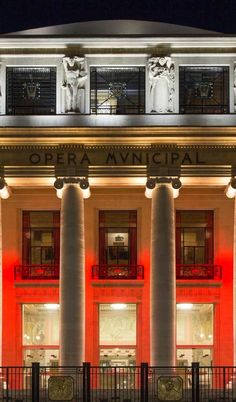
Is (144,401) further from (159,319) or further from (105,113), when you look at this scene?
(105,113)

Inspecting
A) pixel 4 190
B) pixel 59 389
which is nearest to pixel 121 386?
pixel 59 389

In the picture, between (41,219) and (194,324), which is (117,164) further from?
(194,324)

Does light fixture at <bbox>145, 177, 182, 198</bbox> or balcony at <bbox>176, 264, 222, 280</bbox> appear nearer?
light fixture at <bbox>145, 177, 182, 198</bbox>

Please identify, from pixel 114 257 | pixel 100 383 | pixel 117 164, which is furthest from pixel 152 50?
pixel 100 383

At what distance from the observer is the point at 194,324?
7112 cm

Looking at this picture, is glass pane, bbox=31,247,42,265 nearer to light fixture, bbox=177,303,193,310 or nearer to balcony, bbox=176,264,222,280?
balcony, bbox=176,264,222,280

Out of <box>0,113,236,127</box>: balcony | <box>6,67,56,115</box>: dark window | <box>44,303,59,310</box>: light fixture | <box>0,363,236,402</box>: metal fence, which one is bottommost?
<box>0,363,236,402</box>: metal fence

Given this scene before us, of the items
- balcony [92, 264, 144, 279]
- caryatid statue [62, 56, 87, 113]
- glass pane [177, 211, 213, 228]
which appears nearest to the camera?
caryatid statue [62, 56, 87, 113]

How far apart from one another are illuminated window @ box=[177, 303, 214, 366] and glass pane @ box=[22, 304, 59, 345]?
24.7ft

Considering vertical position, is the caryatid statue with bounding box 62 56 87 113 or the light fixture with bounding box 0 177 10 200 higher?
the caryatid statue with bounding box 62 56 87 113

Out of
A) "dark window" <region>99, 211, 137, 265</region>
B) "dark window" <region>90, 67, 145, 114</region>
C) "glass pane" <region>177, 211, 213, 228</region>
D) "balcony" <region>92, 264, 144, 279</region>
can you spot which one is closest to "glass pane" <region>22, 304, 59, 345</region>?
"balcony" <region>92, 264, 144, 279</region>

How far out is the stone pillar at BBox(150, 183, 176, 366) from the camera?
6281 centimetres

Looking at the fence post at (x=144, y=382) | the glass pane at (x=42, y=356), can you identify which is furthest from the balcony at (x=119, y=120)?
the fence post at (x=144, y=382)

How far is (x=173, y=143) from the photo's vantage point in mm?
64375
